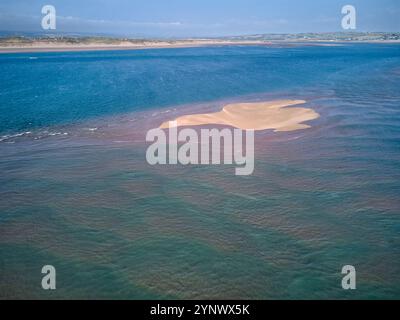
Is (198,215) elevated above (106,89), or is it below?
below

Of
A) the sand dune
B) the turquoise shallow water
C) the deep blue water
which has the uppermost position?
the deep blue water

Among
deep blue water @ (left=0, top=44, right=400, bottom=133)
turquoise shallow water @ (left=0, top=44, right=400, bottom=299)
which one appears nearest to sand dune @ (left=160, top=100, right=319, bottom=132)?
turquoise shallow water @ (left=0, top=44, right=400, bottom=299)

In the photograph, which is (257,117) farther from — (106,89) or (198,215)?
(106,89)

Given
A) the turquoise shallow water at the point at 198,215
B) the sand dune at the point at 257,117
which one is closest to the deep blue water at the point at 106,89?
the turquoise shallow water at the point at 198,215

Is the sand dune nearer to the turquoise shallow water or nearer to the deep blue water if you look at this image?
the turquoise shallow water

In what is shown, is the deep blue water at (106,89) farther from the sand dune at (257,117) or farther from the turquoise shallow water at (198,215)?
the sand dune at (257,117)

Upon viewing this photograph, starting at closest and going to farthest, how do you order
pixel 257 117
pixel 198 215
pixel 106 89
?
pixel 198 215 < pixel 257 117 < pixel 106 89

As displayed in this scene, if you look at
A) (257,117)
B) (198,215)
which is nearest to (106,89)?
(257,117)

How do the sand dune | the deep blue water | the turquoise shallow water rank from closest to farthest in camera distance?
the turquoise shallow water → the sand dune → the deep blue water

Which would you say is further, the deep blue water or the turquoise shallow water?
the deep blue water
